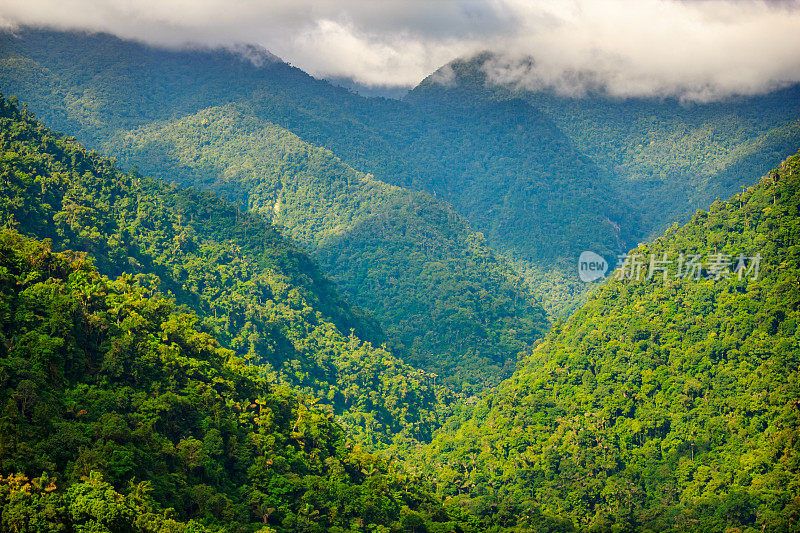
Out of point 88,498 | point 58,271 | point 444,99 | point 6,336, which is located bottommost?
point 88,498

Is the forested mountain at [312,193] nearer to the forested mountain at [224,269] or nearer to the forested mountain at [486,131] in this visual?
the forested mountain at [486,131]

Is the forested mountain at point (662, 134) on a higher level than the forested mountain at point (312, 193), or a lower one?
higher

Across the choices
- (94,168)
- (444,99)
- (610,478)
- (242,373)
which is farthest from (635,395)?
(444,99)

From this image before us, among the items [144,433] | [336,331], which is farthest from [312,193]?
[144,433]

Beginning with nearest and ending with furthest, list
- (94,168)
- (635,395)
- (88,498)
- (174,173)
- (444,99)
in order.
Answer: (88,498)
(635,395)
(94,168)
(174,173)
(444,99)

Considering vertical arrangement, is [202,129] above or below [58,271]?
above

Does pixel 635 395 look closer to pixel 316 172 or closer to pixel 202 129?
pixel 316 172

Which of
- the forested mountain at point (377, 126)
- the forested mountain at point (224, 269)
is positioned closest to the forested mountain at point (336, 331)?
the forested mountain at point (224, 269)
